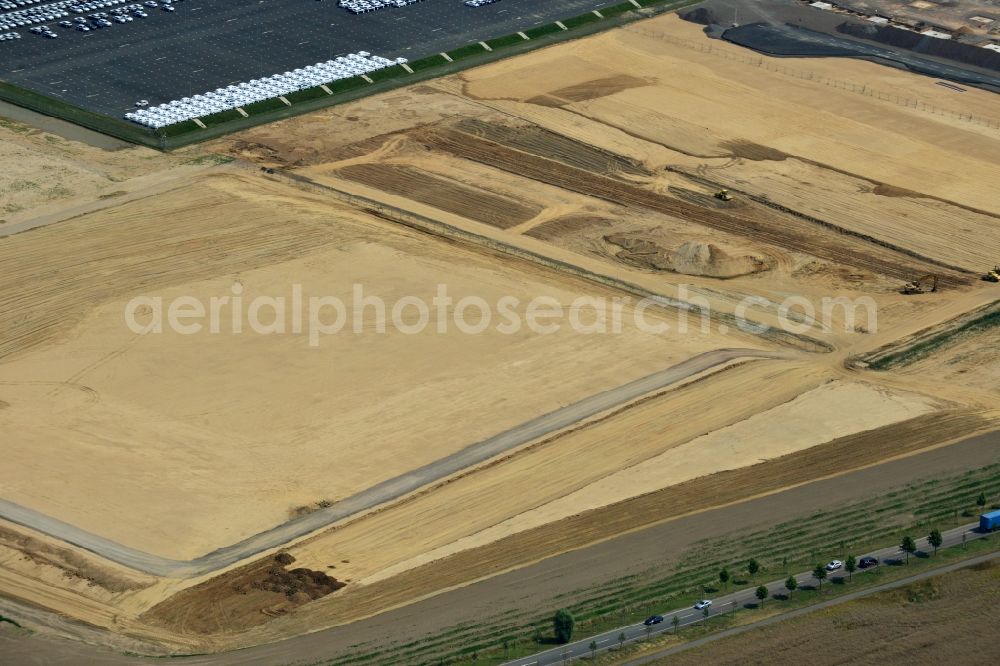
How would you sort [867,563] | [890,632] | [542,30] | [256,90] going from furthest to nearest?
[542,30] < [256,90] < [867,563] < [890,632]

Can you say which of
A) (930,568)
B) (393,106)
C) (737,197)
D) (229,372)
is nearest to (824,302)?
(737,197)

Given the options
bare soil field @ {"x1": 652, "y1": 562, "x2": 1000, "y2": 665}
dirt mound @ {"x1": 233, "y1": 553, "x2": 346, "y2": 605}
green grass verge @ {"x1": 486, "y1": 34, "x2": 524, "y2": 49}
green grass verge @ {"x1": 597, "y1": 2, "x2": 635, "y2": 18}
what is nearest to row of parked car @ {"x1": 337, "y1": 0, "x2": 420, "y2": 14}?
green grass verge @ {"x1": 486, "y1": 34, "x2": 524, "y2": 49}

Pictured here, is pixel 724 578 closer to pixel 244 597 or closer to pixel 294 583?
pixel 294 583

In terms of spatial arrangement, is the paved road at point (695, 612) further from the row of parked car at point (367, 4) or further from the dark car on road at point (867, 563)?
the row of parked car at point (367, 4)

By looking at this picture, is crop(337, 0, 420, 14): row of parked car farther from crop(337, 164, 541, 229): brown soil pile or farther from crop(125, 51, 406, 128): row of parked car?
crop(337, 164, 541, 229): brown soil pile

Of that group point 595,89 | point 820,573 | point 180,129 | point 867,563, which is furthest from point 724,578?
point 595,89

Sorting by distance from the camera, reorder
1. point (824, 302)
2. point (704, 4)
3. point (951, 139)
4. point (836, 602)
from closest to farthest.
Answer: point (836, 602) → point (824, 302) → point (951, 139) → point (704, 4)

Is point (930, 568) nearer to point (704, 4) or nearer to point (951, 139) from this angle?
point (951, 139)
